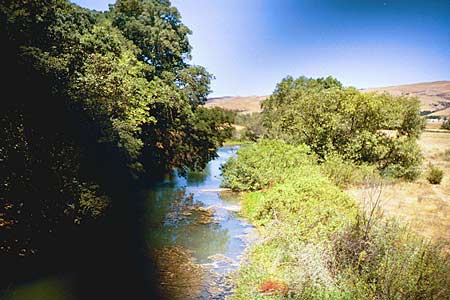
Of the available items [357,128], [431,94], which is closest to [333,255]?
[357,128]

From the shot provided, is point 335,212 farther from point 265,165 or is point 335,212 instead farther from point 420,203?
point 265,165

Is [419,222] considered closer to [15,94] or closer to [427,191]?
[427,191]

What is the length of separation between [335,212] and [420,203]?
8529 mm

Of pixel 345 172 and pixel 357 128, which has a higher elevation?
pixel 357 128

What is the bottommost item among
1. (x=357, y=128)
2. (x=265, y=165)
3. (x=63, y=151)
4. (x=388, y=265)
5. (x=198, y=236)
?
(x=198, y=236)

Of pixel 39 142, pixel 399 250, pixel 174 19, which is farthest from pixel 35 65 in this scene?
pixel 174 19

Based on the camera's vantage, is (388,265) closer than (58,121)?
Yes

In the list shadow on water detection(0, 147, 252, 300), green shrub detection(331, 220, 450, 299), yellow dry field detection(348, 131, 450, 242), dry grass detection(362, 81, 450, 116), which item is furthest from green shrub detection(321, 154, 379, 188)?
dry grass detection(362, 81, 450, 116)

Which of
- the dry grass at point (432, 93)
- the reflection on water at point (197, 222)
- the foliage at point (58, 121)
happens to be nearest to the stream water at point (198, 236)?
the reflection on water at point (197, 222)

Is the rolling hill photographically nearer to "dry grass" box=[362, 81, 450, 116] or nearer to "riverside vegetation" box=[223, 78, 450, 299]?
"dry grass" box=[362, 81, 450, 116]

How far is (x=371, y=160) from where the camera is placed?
75.6 feet

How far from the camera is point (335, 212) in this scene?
36.5ft

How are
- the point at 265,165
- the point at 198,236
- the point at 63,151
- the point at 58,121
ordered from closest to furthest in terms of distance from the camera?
the point at 63,151, the point at 58,121, the point at 198,236, the point at 265,165

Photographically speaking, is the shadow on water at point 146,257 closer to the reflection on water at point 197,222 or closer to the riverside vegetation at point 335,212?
the reflection on water at point 197,222
